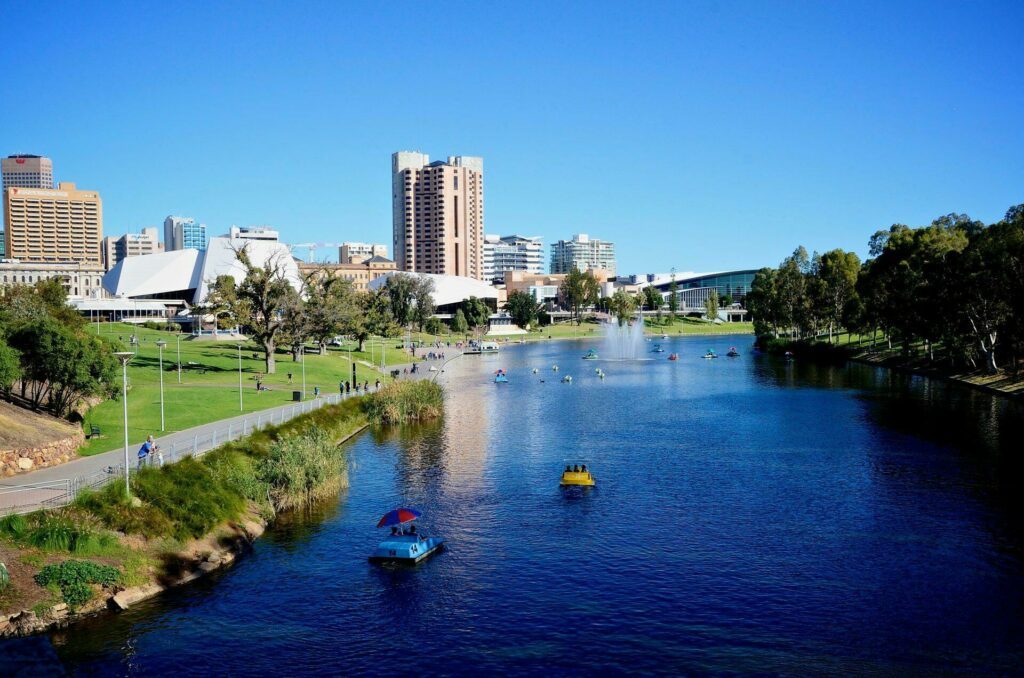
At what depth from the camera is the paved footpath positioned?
32.9 metres

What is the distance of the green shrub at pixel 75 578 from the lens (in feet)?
91.2

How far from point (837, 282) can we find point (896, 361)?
24153 mm

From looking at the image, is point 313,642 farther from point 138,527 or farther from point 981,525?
point 981,525

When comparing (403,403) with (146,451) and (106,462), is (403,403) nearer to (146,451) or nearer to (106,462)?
(146,451)

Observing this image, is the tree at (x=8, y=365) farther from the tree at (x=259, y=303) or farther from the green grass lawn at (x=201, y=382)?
the tree at (x=259, y=303)

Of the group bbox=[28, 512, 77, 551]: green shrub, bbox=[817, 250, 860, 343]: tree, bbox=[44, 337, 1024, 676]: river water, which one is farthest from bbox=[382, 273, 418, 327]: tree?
bbox=[28, 512, 77, 551]: green shrub

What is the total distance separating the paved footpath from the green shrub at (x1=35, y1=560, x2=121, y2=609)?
415 cm

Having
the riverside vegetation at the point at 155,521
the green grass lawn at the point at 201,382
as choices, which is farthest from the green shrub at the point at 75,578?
the green grass lawn at the point at 201,382

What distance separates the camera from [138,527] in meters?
31.8

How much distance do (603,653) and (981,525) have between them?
20.9m

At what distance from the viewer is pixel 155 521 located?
32.6 m

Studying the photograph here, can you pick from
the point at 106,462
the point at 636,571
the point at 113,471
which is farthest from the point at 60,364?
the point at 636,571

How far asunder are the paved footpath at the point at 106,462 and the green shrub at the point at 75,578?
4.15 meters

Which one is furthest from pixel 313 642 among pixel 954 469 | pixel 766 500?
pixel 954 469
